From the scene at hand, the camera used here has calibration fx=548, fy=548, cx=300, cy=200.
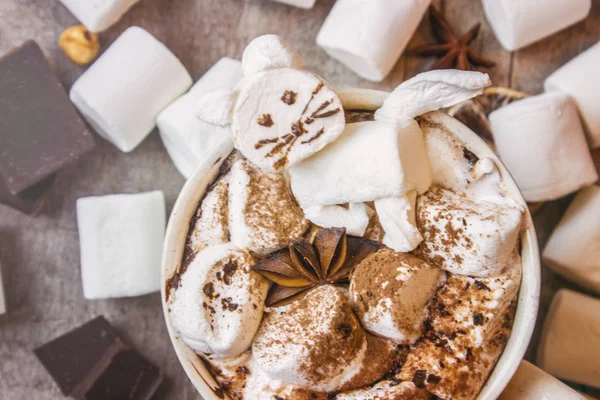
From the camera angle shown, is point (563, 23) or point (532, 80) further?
point (532, 80)

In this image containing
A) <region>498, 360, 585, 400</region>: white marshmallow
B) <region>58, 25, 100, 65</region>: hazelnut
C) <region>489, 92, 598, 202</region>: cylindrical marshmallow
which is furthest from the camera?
<region>58, 25, 100, 65</region>: hazelnut

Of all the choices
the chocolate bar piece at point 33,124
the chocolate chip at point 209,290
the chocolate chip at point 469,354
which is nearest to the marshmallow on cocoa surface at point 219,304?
Result: the chocolate chip at point 209,290

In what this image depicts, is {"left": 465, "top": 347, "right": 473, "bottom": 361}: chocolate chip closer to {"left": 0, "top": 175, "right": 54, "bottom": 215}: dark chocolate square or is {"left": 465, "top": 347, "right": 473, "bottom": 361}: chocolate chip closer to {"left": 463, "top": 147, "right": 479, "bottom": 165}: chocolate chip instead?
{"left": 463, "top": 147, "right": 479, "bottom": 165}: chocolate chip

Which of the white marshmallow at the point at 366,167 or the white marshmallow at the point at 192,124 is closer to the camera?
the white marshmallow at the point at 366,167

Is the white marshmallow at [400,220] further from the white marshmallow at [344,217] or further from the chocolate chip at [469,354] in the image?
the chocolate chip at [469,354]

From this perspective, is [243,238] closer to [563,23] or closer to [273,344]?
[273,344]

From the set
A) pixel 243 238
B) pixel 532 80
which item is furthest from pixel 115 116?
pixel 532 80

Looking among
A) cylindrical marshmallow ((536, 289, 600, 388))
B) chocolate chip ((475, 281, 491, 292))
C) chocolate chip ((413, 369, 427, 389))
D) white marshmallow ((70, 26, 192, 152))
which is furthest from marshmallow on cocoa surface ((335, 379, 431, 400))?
white marshmallow ((70, 26, 192, 152))
